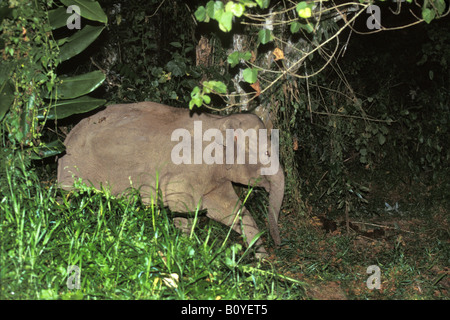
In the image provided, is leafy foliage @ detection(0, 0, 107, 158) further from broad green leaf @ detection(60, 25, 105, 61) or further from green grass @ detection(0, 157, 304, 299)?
→ green grass @ detection(0, 157, 304, 299)

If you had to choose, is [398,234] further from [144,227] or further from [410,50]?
[410,50]

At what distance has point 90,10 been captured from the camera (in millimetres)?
5145

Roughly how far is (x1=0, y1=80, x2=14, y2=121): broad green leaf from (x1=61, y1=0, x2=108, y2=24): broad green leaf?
2.93ft

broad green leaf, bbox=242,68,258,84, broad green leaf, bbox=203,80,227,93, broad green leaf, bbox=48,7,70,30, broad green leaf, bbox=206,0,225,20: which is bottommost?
broad green leaf, bbox=203,80,227,93

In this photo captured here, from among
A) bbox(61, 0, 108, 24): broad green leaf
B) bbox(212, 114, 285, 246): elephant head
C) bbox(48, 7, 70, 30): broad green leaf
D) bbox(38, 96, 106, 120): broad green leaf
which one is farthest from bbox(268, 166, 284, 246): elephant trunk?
bbox(48, 7, 70, 30): broad green leaf

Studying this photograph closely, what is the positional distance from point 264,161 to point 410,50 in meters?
6.87

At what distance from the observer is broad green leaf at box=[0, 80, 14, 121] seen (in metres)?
4.87

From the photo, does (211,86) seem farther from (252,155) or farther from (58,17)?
(58,17)

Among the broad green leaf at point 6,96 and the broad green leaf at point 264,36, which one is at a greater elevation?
the broad green leaf at point 264,36

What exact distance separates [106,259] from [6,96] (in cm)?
175

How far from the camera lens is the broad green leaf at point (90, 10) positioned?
5133 millimetres

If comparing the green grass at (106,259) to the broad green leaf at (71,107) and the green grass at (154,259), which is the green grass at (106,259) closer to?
the green grass at (154,259)

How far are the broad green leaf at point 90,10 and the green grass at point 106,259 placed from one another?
1449 millimetres

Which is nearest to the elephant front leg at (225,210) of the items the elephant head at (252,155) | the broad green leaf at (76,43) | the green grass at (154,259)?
the elephant head at (252,155)
